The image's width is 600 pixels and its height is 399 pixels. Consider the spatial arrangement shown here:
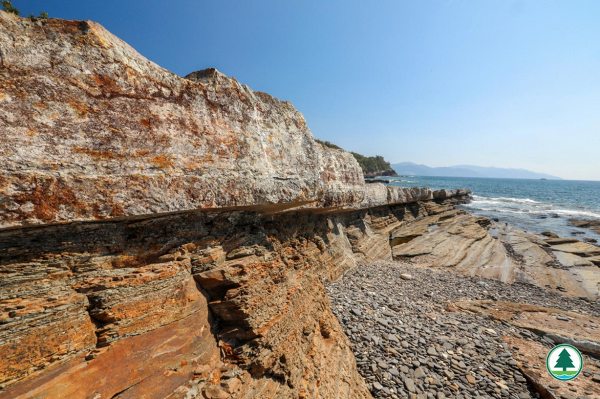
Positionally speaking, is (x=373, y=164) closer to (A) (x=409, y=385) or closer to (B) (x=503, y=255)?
(B) (x=503, y=255)

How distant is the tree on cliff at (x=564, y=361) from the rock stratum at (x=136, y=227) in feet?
23.7

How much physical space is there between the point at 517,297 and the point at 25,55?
18076 millimetres

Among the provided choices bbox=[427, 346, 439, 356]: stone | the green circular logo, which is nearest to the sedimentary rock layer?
bbox=[427, 346, 439, 356]: stone

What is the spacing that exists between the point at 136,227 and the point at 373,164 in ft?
477

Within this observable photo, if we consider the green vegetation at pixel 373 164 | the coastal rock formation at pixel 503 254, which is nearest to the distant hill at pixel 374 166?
the green vegetation at pixel 373 164

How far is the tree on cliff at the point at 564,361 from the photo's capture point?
25.3ft

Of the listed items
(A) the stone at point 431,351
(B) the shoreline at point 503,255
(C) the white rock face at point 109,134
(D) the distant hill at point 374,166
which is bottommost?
(B) the shoreline at point 503,255

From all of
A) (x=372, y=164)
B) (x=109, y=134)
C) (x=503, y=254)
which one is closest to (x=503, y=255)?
(x=503, y=254)

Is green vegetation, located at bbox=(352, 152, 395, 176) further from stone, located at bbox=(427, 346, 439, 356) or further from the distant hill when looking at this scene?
stone, located at bbox=(427, 346, 439, 356)

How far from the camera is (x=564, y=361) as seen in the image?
7.96m

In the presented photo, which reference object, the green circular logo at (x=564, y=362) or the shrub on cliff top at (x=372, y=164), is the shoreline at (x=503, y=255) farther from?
the shrub on cliff top at (x=372, y=164)

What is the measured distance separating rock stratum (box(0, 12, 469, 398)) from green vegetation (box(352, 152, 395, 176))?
11866 centimetres

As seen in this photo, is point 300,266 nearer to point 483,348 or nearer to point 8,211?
point 8,211

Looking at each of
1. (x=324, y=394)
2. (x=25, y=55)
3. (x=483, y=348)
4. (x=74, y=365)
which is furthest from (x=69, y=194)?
(x=483, y=348)
